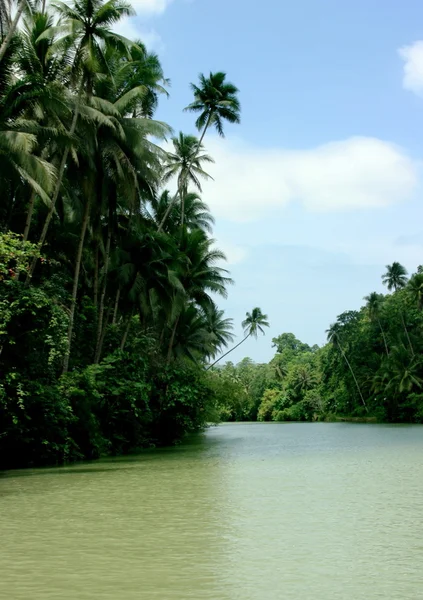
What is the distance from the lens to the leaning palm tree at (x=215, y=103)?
96.8 feet

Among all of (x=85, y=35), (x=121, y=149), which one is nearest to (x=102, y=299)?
(x=121, y=149)

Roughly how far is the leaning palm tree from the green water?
66.7ft

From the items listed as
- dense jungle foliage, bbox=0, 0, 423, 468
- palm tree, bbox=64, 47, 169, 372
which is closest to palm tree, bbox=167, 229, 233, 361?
dense jungle foliage, bbox=0, 0, 423, 468

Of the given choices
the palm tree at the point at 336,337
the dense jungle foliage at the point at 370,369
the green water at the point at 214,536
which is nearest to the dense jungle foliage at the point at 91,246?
the green water at the point at 214,536

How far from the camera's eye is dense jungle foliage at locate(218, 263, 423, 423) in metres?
50.6

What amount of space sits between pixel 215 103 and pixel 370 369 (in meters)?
34.9

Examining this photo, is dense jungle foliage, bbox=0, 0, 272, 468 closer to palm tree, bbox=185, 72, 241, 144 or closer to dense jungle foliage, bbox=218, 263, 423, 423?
palm tree, bbox=185, 72, 241, 144

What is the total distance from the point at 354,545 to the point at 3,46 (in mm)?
12472

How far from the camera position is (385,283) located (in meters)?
61.5

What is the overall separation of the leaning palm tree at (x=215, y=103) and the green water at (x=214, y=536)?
66.7 ft

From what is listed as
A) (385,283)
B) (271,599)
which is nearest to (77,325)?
(271,599)

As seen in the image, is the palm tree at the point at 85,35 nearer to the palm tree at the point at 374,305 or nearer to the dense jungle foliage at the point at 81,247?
the dense jungle foliage at the point at 81,247

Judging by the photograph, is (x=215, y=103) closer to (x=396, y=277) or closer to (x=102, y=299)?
(x=102, y=299)

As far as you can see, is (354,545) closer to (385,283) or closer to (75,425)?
(75,425)
